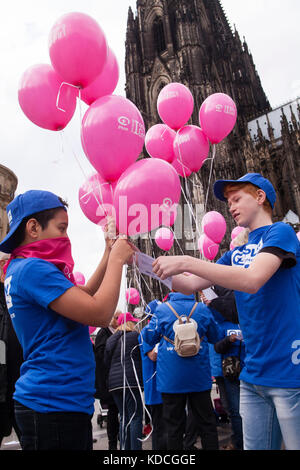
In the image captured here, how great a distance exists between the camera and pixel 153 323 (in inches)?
152

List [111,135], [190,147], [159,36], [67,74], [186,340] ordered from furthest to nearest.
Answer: [159,36]
[190,147]
[186,340]
[67,74]
[111,135]

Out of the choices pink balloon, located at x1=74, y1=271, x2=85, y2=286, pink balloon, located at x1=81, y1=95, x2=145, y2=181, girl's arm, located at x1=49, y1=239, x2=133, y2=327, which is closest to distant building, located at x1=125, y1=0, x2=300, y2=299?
pink balloon, located at x1=74, y1=271, x2=85, y2=286

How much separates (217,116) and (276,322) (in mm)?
3752

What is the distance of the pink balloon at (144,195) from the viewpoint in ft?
6.73

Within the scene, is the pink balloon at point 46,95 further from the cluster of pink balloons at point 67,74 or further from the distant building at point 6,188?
the distant building at point 6,188

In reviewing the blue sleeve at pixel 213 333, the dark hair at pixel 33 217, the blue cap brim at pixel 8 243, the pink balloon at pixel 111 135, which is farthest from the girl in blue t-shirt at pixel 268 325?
the blue sleeve at pixel 213 333

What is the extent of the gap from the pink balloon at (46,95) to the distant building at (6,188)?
899 cm

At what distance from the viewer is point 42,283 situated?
4.54 ft

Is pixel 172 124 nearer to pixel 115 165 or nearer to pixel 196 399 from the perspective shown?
A: pixel 115 165

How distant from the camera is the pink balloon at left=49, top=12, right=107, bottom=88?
2357 mm

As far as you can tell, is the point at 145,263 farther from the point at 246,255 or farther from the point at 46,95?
the point at 46,95

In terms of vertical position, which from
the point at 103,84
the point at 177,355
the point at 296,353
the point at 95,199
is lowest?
the point at 177,355

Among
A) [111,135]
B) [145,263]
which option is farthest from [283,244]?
[111,135]

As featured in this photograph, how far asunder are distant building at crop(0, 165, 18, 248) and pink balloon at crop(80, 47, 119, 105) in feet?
30.0
